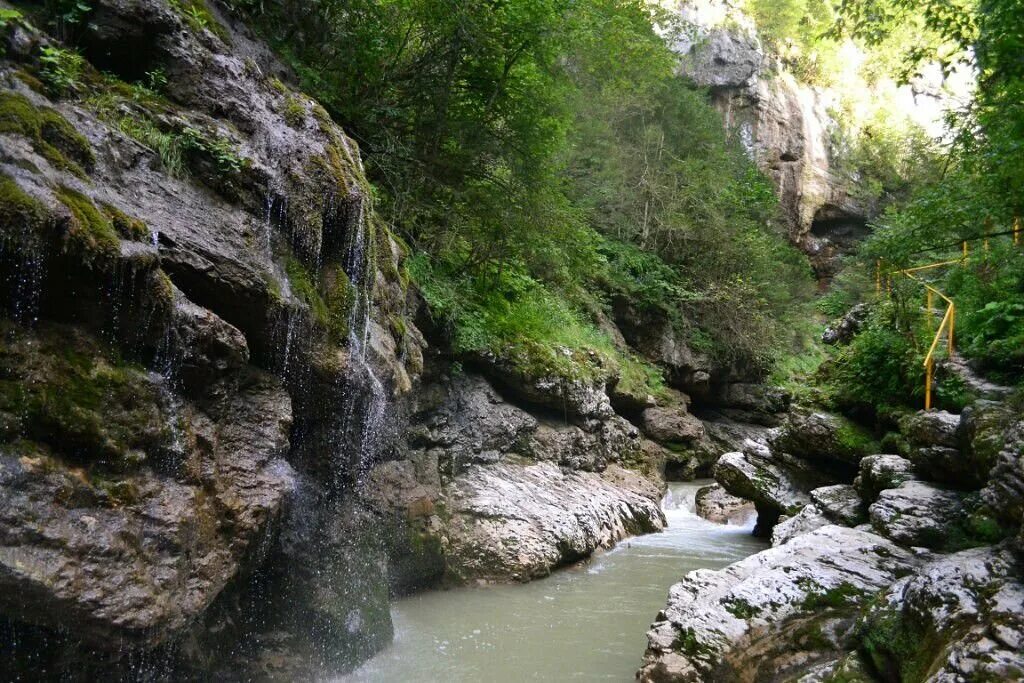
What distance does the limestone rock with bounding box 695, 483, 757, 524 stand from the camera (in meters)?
13.5

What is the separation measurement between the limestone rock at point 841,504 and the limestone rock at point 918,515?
132cm

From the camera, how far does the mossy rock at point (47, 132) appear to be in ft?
14.9

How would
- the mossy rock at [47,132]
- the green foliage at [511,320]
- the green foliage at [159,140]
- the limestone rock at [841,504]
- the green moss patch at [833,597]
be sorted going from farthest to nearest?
the green foliage at [511,320]
the limestone rock at [841,504]
the green moss patch at [833,597]
the green foliage at [159,140]
the mossy rock at [47,132]

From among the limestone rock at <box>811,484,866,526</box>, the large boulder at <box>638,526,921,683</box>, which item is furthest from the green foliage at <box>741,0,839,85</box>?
the large boulder at <box>638,526,921,683</box>

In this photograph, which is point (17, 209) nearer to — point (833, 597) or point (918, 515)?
point (833, 597)

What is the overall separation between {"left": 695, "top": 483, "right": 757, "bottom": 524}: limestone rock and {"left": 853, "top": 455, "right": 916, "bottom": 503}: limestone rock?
4601 mm

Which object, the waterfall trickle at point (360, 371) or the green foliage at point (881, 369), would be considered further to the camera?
the green foliage at point (881, 369)

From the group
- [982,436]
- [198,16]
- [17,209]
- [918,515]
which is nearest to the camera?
[17,209]

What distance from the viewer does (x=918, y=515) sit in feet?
22.9

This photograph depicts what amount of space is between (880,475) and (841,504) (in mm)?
858

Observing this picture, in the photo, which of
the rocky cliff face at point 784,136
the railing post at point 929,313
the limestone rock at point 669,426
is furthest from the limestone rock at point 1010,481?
the rocky cliff face at point 784,136

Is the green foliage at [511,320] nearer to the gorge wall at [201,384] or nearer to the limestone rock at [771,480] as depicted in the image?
the gorge wall at [201,384]

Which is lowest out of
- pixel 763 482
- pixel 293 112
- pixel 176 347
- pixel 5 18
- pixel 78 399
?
pixel 763 482

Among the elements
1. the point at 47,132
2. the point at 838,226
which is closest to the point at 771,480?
the point at 47,132
